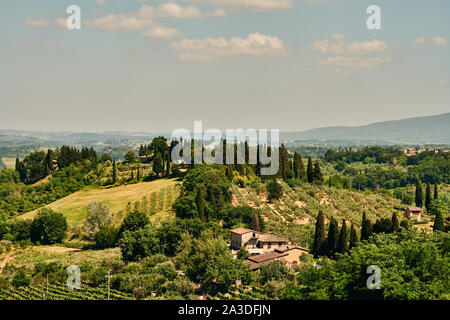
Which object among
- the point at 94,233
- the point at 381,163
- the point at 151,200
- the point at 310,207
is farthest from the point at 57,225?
the point at 381,163

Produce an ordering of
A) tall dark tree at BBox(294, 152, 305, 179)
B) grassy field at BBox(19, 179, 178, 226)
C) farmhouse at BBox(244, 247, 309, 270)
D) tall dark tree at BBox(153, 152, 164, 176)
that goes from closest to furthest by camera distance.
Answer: farmhouse at BBox(244, 247, 309, 270)
grassy field at BBox(19, 179, 178, 226)
tall dark tree at BBox(294, 152, 305, 179)
tall dark tree at BBox(153, 152, 164, 176)

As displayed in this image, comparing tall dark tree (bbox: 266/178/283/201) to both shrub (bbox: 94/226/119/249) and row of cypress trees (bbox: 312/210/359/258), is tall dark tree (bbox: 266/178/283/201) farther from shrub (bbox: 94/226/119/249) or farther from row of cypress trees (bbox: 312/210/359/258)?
shrub (bbox: 94/226/119/249)

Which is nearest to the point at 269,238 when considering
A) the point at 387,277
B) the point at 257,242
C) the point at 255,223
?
the point at 257,242

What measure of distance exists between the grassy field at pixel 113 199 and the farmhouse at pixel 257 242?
516 inches

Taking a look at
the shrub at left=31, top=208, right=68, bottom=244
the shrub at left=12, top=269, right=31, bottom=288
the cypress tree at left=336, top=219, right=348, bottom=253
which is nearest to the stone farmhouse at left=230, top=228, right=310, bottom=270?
the cypress tree at left=336, top=219, right=348, bottom=253

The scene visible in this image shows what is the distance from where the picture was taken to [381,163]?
6506 inches

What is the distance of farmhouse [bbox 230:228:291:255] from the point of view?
138 feet

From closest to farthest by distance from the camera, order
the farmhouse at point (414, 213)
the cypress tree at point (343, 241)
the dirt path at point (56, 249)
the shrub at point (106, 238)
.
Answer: the cypress tree at point (343, 241), the dirt path at point (56, 249), the shrub at point (106, 238), the farmhouse at point (414, 213)

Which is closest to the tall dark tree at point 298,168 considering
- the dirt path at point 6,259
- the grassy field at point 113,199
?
the grassy field at point 113,199

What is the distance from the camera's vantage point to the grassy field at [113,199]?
57094 millimetres

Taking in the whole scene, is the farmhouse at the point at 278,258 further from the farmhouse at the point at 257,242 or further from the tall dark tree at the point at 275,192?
the tall dark tree at the point at 275,192

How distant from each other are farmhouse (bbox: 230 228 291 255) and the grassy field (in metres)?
13.1
